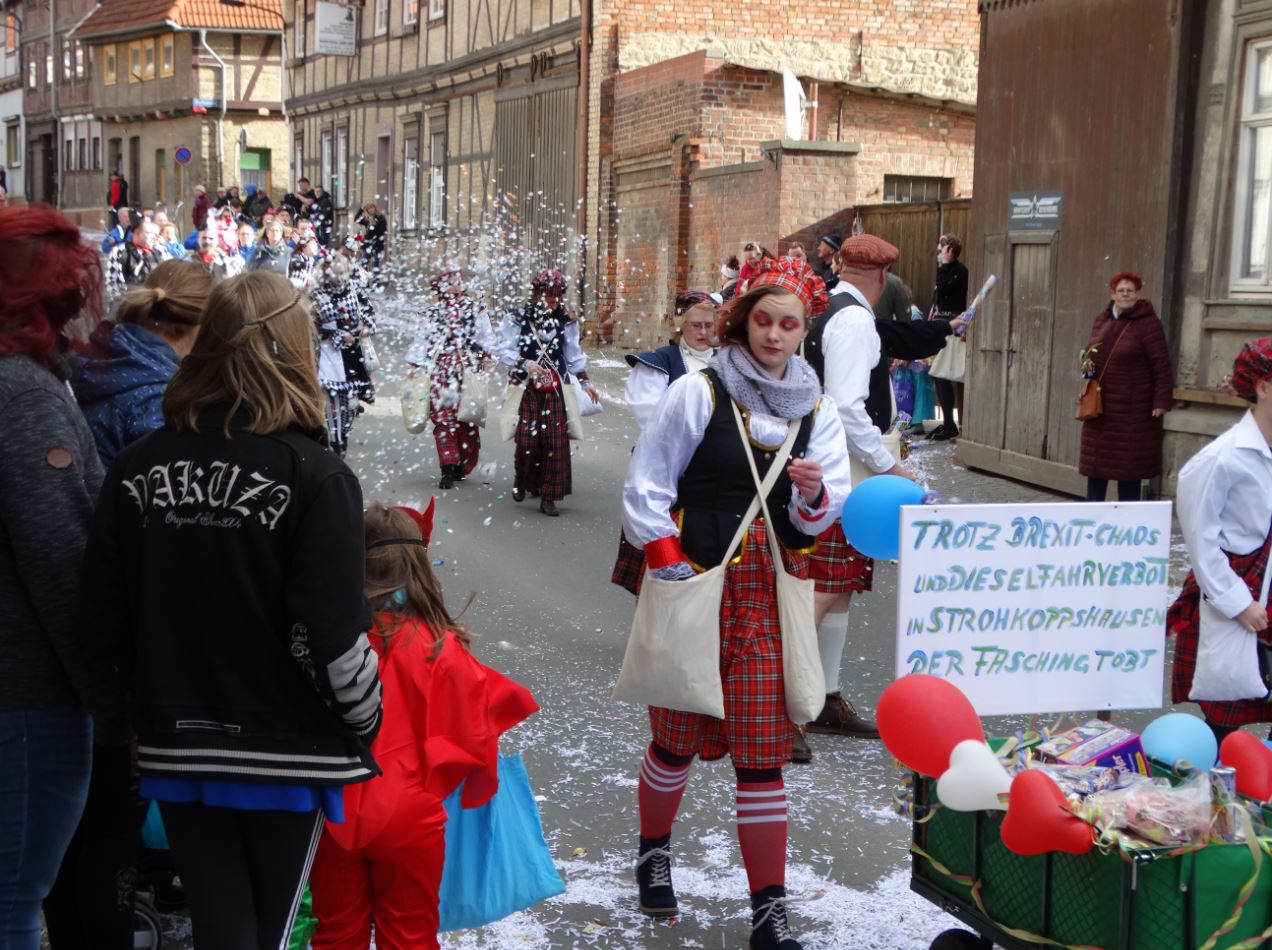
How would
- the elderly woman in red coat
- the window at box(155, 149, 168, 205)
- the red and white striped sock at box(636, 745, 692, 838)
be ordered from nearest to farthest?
the red and white striped sock at box(636, 745, 692, 838), the elderly woman in red coat, the window at box(155, 149, 168, 205)

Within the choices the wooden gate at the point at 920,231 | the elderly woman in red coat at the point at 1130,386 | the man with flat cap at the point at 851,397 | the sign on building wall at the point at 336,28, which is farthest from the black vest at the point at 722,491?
the sign on building wall at the point at 336,28

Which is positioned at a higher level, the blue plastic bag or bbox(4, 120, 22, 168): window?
bbox(4, 120, 22, 168): window

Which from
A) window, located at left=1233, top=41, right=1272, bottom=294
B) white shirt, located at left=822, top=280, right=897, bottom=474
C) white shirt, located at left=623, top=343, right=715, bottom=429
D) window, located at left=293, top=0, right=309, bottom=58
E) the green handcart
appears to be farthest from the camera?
window, located at left=293, top=0, right=309, bottom=58

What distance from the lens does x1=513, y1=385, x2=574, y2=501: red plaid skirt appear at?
1138 cm

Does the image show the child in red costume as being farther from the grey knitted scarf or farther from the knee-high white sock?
the knee-high white sock

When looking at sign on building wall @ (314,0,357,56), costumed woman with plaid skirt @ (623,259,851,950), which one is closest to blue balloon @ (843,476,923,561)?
costumed woman with plaid skirt @ (623,259,851,950)

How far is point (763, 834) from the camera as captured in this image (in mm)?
4145

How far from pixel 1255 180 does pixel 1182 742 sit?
8.27m

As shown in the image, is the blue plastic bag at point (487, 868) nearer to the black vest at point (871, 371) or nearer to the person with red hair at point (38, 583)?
the person with red hair at point (38, 583)

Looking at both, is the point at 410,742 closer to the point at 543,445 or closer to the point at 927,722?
the point at 927,722

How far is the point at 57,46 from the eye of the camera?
59938mm

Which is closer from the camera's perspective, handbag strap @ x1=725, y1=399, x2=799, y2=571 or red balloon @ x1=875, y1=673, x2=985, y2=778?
red balloon @ x1=875, y1=673, x2=985, y2=778

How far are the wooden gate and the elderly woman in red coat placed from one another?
6.27m

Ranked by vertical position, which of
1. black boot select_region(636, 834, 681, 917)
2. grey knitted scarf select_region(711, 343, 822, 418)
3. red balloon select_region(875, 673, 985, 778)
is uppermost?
grey knitted scarf select_region(711, 343, 822, 418)
